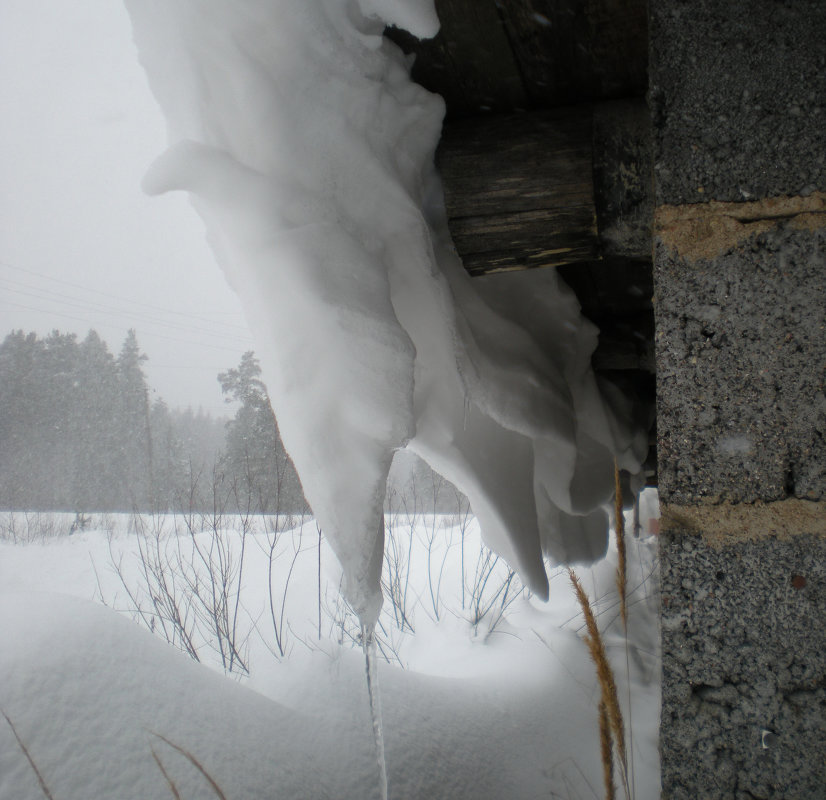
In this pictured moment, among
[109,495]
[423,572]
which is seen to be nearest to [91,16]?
[109,495]

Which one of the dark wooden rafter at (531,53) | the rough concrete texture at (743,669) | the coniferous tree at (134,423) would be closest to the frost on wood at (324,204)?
the dark wooden rafter at (531,53)

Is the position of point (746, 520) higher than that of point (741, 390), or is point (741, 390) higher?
point (741, 390)

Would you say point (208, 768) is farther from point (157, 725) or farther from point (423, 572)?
point (423, 572)

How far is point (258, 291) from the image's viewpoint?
1025 mm

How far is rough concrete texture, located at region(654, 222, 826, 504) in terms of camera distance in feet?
2.69

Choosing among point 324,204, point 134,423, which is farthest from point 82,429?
point 324,204

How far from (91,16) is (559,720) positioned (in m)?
211

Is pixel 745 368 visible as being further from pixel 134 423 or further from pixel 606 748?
pixel 134 423

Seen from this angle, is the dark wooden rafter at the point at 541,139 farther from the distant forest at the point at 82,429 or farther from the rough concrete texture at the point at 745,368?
the distant forest at the point at 82,429

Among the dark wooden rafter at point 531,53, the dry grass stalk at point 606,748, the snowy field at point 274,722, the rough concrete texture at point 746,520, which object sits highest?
the dark wooden rafter at point 531,53

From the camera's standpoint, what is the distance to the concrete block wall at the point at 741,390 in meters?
0.81

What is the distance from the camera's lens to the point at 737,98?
86cm

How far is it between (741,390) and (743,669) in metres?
0.41

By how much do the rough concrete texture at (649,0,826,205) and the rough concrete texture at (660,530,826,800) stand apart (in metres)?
0.53
